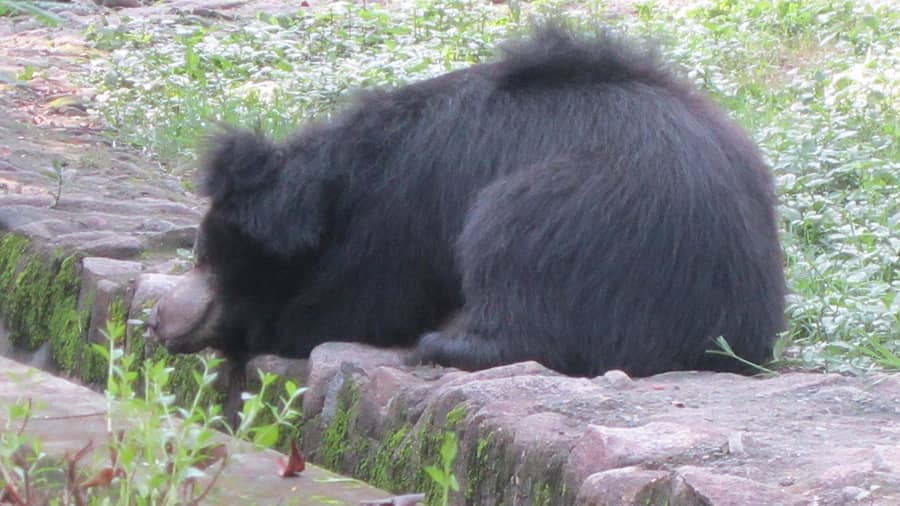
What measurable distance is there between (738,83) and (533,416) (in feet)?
16.8

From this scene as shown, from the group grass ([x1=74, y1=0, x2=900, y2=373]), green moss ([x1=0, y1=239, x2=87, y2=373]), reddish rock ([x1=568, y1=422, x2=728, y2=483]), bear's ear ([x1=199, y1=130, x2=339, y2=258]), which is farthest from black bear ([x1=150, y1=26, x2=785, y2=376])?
reddish rock ([x1=568, y1=422, x2=728, y2=483])

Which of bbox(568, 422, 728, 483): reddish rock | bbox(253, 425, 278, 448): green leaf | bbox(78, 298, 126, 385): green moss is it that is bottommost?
bbox(78, 298, 126, 385): green moss

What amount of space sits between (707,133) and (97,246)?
7.19 ft

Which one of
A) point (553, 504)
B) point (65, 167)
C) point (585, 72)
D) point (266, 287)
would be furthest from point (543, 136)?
point (65, 167)

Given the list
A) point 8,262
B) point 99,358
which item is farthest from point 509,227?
point 8,262

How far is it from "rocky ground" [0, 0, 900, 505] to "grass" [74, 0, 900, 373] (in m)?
0.64

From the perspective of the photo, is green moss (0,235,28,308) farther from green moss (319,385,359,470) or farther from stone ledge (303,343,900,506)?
green moss (319,385,359,470)

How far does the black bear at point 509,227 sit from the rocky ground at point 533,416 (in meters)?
0.18

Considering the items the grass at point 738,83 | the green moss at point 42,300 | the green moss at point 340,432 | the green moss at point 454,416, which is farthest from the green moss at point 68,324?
the green moss at point 454,416

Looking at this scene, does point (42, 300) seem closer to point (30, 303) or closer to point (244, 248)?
point (30, 303)

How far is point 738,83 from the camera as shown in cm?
761

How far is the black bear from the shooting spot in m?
3.62

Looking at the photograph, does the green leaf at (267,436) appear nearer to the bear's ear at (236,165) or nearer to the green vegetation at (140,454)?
the green vegetation at (140,454)

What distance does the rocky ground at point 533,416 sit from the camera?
2391 millimetres
